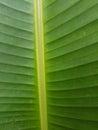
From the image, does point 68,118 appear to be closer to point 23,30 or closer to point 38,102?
point 38,102

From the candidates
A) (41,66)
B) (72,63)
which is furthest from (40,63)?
(72,63)

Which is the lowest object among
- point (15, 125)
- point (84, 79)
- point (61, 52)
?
point (15, 125)

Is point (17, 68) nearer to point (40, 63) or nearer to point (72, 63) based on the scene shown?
point (40, 63)

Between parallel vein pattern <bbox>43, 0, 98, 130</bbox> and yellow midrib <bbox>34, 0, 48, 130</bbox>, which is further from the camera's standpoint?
yellow midrib <bbox>34, 0, 48, 130</bbox>

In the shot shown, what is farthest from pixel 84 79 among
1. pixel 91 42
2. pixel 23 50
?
pixel 23 50

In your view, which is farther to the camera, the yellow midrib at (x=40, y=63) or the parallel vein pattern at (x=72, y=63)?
the yellow midrib at (x=40, y=63)
